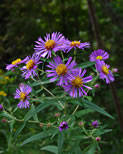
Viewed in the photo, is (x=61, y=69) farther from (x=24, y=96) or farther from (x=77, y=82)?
(x=24, y=96)

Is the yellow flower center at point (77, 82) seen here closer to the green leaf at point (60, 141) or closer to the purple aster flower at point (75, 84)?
the purple aster flower at point (75, 84)

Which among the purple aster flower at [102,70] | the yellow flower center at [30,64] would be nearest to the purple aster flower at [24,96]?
the yellow flower center at [30,64]

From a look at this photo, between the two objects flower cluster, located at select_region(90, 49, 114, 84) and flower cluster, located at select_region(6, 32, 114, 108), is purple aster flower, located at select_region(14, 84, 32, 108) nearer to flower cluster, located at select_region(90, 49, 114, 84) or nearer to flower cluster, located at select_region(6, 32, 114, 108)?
flower cluster, located at select_region(6, 32, 114, 108)

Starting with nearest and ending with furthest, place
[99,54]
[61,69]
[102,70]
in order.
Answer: [61,69] < [102,70] < [99,54]

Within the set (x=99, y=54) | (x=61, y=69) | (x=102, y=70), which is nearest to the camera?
(x=61, y=69)

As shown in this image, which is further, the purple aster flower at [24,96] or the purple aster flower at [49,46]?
the purple aster flower at [24,96]

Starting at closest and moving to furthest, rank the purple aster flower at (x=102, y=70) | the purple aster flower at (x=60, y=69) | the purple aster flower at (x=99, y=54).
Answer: the purple aster flower at (x=60, y=69) → the purple aster flower at (x=102, y=70) → the purple aster flower at (x=99, y=54)

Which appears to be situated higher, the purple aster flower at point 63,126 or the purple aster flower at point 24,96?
the purple aster flower at point 24,96

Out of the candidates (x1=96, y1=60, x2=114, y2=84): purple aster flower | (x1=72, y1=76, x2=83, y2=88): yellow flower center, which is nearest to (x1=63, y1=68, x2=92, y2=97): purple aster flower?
(x1=72, y1=76, x2=83, y2=88): yellow flower center

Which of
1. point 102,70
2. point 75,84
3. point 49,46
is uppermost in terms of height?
point 49,46

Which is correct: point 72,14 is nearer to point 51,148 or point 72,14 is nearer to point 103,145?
point 103,145

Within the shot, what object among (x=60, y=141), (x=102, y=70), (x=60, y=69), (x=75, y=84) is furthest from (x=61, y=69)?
(x=60, y=141)
